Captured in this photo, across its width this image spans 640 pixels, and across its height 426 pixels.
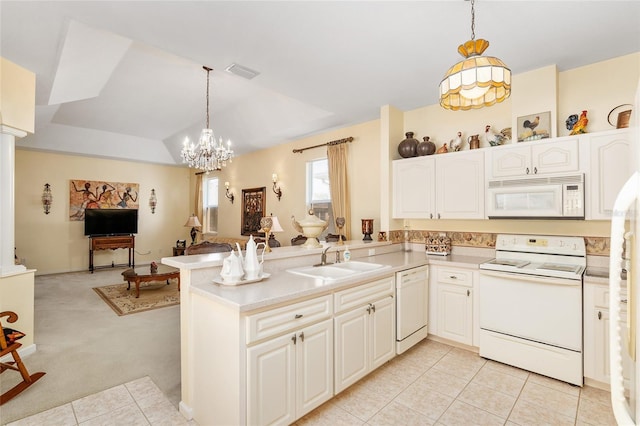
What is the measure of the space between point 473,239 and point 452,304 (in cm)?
98

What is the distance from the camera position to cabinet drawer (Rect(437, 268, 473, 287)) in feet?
10.4

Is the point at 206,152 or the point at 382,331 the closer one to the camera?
the point at 382,331

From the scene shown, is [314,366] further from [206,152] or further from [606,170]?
[206,152]

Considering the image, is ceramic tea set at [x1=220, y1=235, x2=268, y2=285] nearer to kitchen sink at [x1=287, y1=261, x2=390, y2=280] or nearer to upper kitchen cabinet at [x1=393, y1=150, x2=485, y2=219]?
kitchen sink at [x1=287, y1=261, x2=390, y2=280]

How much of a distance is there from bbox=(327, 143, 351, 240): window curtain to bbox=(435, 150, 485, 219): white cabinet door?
1.65m

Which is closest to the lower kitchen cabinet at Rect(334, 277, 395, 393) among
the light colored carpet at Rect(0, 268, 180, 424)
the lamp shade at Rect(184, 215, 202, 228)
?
the light colored carpet at Rect(0, 268, 180, 424)

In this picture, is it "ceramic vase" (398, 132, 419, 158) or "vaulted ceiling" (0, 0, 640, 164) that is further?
"ceramic vase" (398, 132, 419, 158)

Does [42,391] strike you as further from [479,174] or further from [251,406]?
[479,174]

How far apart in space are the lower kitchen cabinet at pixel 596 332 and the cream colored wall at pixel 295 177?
2.60m

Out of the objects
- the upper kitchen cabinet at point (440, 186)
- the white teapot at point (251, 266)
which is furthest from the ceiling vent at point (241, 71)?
the upper kitchen cabinet at point (440, 186)

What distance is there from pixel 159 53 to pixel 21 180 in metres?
5.10

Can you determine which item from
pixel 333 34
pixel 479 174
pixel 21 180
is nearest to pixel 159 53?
pixel 333 34

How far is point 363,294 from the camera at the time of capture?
8.32ft

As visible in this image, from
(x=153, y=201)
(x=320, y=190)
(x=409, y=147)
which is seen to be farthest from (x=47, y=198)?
(x=409, y=147)
